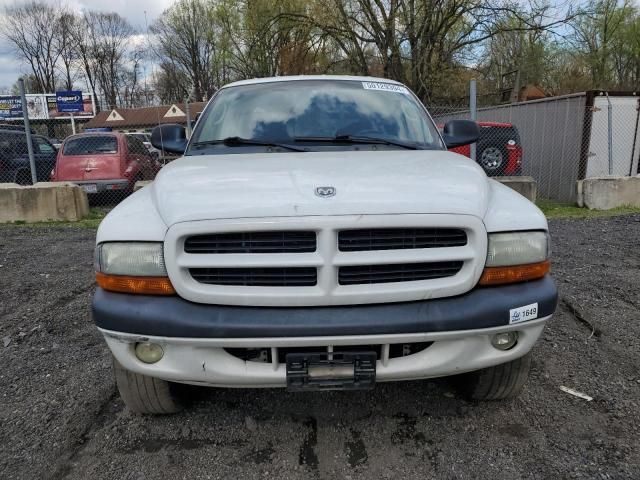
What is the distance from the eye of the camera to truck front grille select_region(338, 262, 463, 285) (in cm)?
215

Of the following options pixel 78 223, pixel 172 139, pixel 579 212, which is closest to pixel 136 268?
pixel 172 139

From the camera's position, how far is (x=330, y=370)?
2148 millimetres

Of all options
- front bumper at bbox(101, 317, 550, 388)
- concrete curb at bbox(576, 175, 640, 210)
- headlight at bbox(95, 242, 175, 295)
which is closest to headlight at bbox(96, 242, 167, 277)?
headlight at bbox(95, 242, 175, 295)

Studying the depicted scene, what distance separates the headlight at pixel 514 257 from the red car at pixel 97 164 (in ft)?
29.7

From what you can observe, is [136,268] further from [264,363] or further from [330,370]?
[330,370]

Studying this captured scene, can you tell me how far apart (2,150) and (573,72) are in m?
42.3

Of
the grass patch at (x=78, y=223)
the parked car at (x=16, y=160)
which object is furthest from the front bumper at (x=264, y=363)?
the parked car at (x=16, y=160)

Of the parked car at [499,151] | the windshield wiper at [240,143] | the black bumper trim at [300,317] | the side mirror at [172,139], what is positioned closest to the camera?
the black bumper trim at [300,317]

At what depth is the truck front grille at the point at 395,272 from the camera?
7.06ft

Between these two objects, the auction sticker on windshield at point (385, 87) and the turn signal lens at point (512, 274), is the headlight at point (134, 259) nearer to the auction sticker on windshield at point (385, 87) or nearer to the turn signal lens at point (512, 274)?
the turn signal lens at point (512, 274)

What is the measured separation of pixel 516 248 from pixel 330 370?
0.98 metres

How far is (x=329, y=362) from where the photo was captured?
214cm

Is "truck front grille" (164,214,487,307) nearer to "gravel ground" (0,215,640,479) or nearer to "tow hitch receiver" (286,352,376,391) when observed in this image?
"tow hitch receiver" (286,352,376,391)

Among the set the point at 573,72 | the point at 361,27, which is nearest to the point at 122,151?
the point at 361,27
